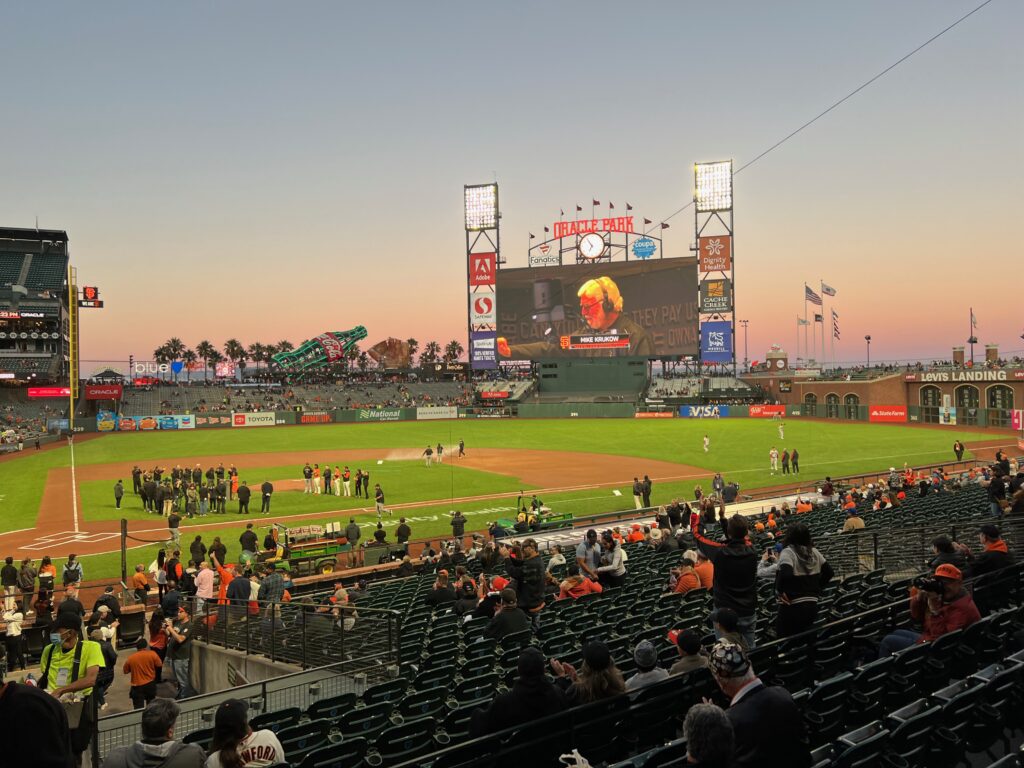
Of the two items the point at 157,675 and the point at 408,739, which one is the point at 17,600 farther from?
the point at 408,739

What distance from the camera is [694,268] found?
8812 cm

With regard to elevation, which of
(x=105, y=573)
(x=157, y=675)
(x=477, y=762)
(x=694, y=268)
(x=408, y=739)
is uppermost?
(x=694, y=268)

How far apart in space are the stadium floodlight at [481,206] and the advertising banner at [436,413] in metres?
27.1

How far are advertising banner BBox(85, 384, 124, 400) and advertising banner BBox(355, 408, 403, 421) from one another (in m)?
26.5

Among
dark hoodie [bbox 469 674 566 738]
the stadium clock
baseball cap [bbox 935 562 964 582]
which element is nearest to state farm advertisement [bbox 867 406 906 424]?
the stadium clock

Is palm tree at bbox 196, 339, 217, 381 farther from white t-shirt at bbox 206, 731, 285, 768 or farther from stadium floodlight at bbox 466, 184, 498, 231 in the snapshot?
white t-shirt at bbox 206, 731, 285, 768

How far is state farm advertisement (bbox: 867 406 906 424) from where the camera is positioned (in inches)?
2776

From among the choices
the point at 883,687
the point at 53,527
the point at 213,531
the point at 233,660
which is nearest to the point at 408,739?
the point at 883,687

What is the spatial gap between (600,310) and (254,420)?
43.1 meters

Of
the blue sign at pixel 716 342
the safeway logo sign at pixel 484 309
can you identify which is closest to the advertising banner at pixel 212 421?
the safeway logo sign at pixel 484 309

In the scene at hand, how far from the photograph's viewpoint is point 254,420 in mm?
83000

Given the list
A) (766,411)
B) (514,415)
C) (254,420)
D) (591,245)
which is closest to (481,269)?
(591,245)

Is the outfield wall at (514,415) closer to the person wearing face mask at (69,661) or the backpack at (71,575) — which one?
the backpack at (71,575)

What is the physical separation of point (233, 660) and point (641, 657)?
8924 millimetres
